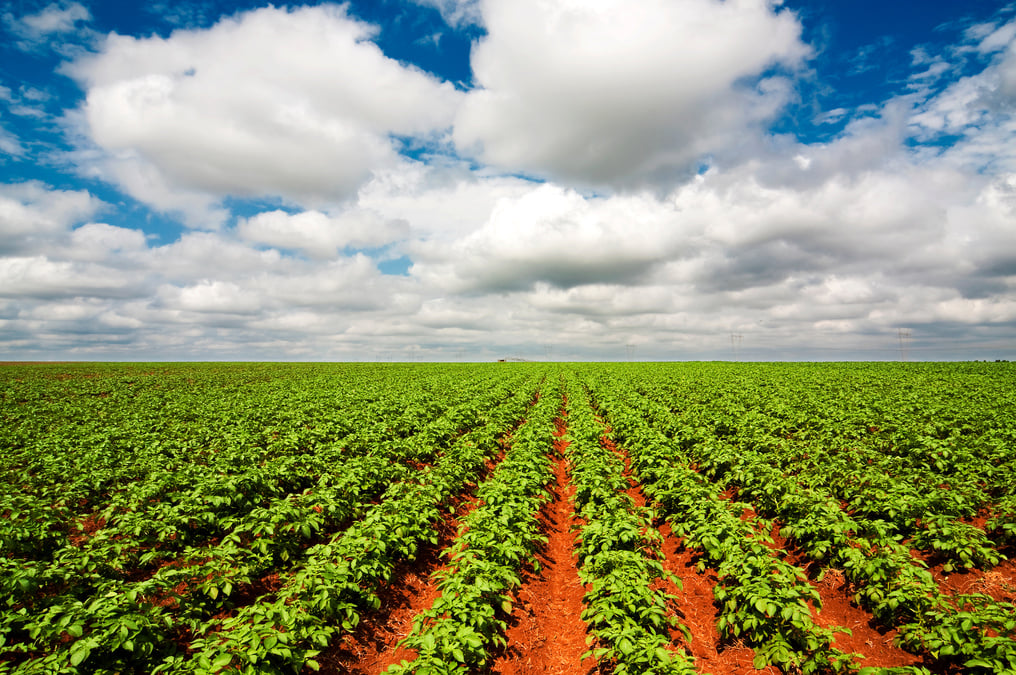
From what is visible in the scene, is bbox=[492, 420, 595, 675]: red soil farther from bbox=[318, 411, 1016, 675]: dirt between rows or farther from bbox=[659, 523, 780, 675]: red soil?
bbox=[659, 523, 780, 675]: red soil

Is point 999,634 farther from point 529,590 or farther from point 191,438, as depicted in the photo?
point 191,438

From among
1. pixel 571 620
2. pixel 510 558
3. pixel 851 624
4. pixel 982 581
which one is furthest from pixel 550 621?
pixel 982 581

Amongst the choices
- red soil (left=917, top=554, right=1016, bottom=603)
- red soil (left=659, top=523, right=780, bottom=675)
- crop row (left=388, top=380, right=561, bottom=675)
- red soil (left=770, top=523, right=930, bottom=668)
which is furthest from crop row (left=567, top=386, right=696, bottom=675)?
red soil (left=917, top=554, right=1016, bottom=603)

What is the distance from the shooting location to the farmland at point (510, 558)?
16.3 ft

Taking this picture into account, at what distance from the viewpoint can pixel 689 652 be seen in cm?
600

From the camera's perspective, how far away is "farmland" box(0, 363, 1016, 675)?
196 inches

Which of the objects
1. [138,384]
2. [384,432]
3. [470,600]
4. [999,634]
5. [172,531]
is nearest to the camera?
[999,634]

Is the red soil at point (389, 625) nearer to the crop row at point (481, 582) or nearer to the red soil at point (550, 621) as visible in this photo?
the crop row at point (481, 582)

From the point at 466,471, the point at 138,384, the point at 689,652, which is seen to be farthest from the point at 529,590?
the point at 138,384

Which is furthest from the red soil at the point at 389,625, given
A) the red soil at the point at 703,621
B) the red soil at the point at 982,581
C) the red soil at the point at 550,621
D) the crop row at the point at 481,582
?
the red soil at the point at 982,581

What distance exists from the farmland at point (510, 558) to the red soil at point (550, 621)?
1.5 inches

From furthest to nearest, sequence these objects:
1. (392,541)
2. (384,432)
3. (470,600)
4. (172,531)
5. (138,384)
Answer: (138,384), (384,432), (392,541), (172,531), (470,600)

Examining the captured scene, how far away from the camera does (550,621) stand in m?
6.96

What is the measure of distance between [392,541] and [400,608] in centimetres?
102
